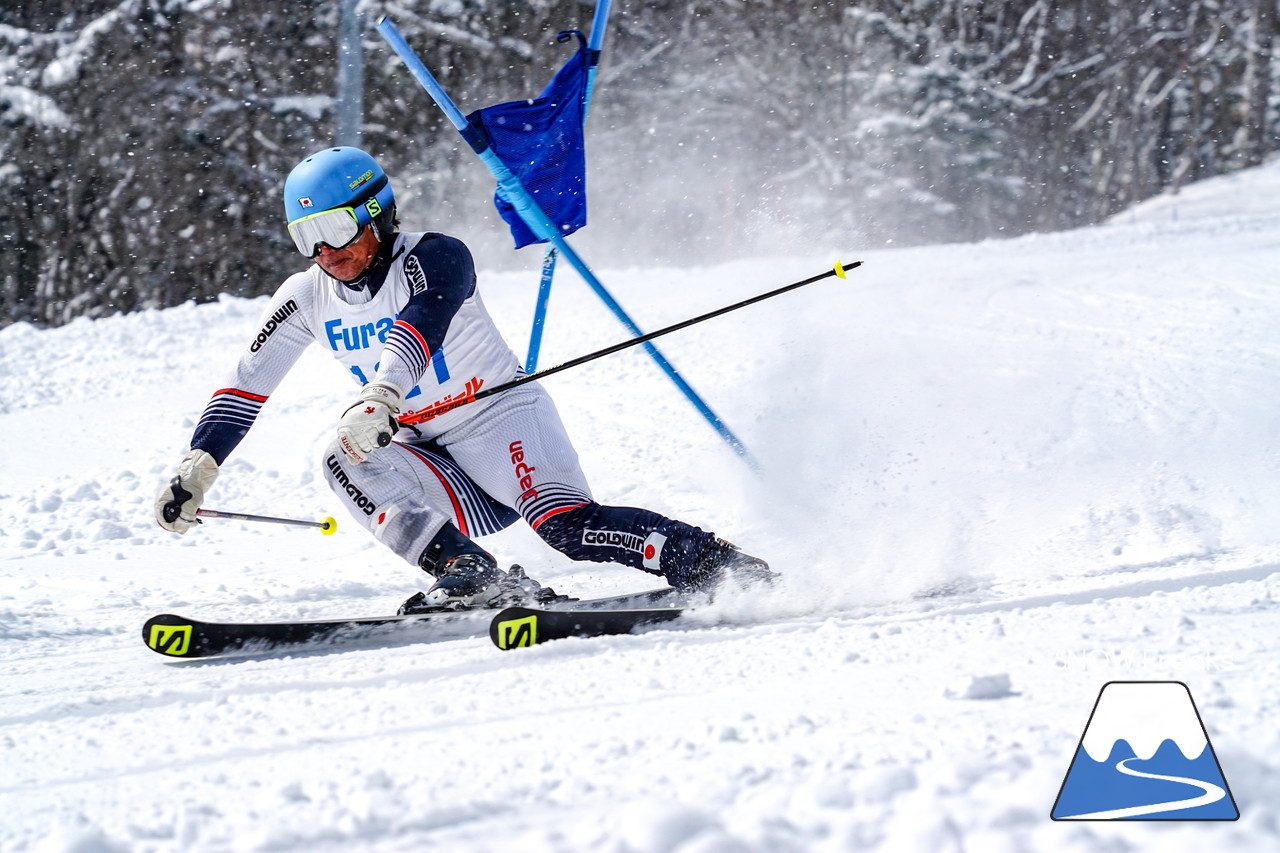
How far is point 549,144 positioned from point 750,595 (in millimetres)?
2363

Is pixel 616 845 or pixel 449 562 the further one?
pixel 449 562

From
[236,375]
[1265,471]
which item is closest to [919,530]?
[1265,471]

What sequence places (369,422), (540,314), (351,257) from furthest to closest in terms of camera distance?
(540,314) < (351,257) < (369,422)

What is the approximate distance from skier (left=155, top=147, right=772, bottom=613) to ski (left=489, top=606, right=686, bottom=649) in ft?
0.98

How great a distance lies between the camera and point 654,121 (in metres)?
18.8

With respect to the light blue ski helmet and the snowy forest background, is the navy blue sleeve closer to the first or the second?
the light blue ski helmet

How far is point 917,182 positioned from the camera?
67.2 feet

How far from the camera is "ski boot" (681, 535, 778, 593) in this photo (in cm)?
337

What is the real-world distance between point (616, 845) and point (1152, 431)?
4.53 m

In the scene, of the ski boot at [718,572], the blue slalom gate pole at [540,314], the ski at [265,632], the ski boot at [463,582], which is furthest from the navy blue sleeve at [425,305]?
the blue slalom gate pole at [540,314]

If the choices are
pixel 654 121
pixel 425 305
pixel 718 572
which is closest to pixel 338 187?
pixel 425 305

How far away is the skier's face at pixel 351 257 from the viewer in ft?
11.3

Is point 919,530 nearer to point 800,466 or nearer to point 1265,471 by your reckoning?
point 800,466

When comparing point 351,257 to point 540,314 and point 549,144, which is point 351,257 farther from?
point 549,144
